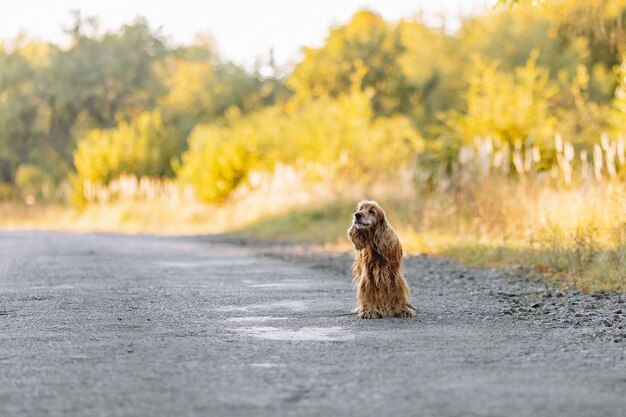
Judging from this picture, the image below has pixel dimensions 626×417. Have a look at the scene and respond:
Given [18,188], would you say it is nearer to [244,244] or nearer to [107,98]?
[107,98]

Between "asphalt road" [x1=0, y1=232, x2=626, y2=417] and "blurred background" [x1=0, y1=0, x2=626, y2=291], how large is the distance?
329 centimetres

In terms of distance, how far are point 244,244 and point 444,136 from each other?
330 inches

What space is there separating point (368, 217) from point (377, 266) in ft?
1.61

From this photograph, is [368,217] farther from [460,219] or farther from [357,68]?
[357,68]

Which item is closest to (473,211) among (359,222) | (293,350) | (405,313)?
(405,313)

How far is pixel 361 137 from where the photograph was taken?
39.2 metres

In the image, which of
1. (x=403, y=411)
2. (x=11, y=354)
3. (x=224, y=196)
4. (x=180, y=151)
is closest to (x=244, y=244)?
(x=224, y=196)

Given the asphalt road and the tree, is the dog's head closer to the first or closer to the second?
the asphalt road

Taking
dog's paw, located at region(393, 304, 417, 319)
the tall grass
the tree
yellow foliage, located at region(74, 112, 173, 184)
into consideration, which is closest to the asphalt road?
dog's paw, located at region(393, 304, 417, 319)

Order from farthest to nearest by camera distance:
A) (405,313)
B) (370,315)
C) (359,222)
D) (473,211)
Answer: (473,211) < (405,313) < (370,315) < (359,222)

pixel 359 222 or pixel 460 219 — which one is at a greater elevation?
pixel 359 222

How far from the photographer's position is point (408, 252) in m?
20.5

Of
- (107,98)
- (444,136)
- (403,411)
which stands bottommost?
(403,411)

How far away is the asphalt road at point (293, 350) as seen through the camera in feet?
21.4
